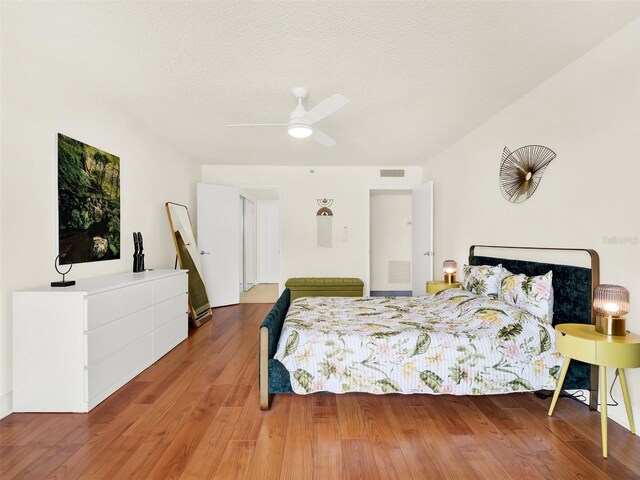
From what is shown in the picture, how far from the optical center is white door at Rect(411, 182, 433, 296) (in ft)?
15.5

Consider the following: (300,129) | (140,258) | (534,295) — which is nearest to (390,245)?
(534,295)

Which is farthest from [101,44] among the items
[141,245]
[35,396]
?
[35,396]

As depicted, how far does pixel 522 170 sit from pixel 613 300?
56.1 inches

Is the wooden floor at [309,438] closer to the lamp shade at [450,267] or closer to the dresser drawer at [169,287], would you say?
the dresser drawer at [169,287]

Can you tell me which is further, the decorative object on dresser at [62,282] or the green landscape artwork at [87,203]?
the green landscape artwork at [87,203]

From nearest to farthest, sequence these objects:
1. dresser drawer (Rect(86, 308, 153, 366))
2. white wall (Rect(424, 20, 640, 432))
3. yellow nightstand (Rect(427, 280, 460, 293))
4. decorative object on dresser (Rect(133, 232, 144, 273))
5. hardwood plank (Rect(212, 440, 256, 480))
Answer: hardwood plank (Rect(212, 440, 256, 480)) < white wall (Rect(424, 20, 640, 432)) < dresser drawer (Rect(86, 308, 153, 366)) < decorative object on dresser (Rect(133, 232, 144, 273)) < yellow nightstand (Rect(427, 280, 460, 293))

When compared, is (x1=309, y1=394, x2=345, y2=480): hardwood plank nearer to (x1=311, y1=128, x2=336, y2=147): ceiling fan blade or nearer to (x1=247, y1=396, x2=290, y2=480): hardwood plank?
(x1=247, y1=396, x2=290, y2=480): hardwood plank

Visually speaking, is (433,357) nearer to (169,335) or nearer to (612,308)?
(612,308)

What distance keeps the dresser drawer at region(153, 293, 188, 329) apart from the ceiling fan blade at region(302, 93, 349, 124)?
227cm

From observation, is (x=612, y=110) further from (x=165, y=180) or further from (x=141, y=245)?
(x=165, y=180)

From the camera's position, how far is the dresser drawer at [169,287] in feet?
10.0

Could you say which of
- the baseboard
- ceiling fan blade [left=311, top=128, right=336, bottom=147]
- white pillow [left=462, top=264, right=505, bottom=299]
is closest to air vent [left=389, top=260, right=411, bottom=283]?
white pillow [left=462, top=264, right=505, bottom=299]

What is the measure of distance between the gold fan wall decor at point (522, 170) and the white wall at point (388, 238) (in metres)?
3.38

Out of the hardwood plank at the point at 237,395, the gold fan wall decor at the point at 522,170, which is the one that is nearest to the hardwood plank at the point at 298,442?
the hardwood plank at the point at 237,395
